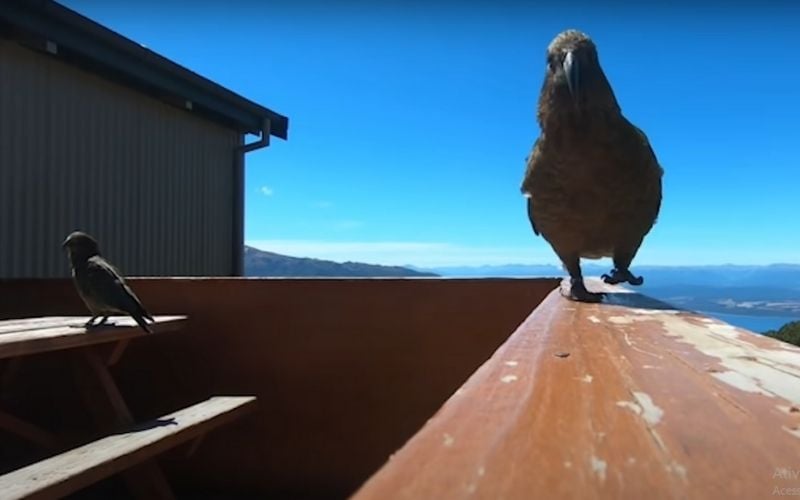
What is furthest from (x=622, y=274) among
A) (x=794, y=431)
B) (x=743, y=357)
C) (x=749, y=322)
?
(x=794, y=431)

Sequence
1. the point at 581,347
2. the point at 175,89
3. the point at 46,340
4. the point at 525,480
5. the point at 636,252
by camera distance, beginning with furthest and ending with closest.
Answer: the point at 175,89
the point at 636,252
the point at 46,340
the point at 581,347
the point at 525,480

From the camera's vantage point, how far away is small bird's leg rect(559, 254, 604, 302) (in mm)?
2715

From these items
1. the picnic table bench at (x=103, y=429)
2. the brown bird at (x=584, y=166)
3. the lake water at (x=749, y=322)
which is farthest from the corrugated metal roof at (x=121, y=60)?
the lake water at (x=749, y=322)

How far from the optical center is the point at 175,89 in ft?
22.5

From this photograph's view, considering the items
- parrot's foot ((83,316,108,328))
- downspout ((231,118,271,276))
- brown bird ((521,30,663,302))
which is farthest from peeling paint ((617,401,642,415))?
downspout ((231,118,271,276))

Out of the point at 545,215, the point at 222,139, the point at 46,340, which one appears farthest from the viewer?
the point at 222,139

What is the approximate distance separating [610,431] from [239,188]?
8280 mm

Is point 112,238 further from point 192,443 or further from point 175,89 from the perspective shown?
point 192,443

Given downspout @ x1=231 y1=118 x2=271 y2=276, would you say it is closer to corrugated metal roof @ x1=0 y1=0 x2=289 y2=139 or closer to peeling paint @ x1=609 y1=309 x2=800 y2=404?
corrugated metal roof @ x1=0 y1=0 x2=289 y2=139

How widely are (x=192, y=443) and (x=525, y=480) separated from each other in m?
3.16

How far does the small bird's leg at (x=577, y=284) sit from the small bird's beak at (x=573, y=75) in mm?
806

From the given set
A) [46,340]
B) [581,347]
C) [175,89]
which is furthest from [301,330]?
[175,89]

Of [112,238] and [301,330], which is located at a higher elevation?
[112,238]

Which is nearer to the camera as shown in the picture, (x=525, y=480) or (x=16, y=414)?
(x=525, y=480)
